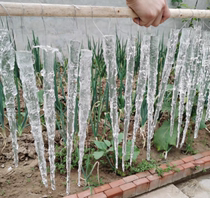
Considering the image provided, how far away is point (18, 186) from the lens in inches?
67.0

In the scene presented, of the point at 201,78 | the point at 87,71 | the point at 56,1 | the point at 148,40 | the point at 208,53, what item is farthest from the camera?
the point at 56,1

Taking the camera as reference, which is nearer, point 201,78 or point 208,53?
point 208,53

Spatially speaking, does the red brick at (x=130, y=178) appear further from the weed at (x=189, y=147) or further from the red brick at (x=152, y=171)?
the weed at (x=189, y=147)

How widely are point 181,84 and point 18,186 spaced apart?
150cm

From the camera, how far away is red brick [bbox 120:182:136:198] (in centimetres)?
176

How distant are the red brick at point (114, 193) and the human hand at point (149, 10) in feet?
3.93

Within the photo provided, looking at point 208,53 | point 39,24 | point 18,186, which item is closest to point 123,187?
point 18,186

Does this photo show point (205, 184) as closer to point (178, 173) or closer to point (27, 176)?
point (178, 173)

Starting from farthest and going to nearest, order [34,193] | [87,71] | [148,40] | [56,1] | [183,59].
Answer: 1. [56,1]
2. [183,59]
3. [34,193]
4. [148,40]
5. [87,71]

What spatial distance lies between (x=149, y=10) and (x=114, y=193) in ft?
4.18

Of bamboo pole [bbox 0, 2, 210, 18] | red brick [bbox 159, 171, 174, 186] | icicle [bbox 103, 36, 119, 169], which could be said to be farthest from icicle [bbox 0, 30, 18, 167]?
red brick [bbox 159, 171, 174, 186]

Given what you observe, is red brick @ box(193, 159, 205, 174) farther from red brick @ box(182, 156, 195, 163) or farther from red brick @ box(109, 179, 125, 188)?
red brick @ box(109, 179, 125, 188)

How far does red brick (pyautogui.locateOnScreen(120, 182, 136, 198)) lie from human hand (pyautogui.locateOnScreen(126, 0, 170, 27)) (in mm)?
1203

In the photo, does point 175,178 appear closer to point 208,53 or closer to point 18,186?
point 208,53
